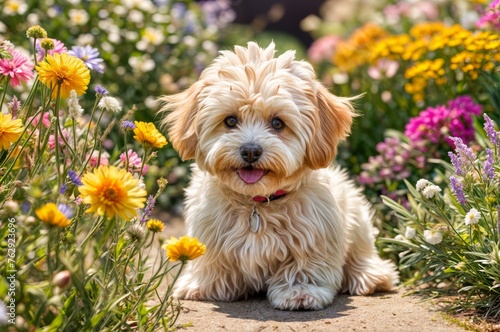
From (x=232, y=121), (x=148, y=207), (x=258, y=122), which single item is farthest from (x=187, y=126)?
(x=148, y=207)

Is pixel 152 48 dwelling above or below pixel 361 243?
above

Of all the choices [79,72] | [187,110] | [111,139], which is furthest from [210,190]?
[111,139]

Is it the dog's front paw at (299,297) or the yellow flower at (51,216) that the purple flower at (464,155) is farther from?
the yellow flower at (51,216)

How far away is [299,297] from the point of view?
4.12 metres

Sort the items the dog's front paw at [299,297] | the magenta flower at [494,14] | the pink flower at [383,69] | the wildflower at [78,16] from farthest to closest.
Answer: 1. the pink flower at [383,69]
2. the wildflower at [78,16]
3. the magenta flower at [494,14]
4. the dog's front paw at [299,297]

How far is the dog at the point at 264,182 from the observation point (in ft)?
A: 13.2

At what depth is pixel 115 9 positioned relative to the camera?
7.25 m

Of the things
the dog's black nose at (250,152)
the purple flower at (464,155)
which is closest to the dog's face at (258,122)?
the dog's black nose at (250,152)

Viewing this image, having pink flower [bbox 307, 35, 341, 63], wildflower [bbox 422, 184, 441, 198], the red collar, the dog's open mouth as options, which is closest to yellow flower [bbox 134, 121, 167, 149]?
the dog's open mouth

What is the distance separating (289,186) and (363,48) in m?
3.77

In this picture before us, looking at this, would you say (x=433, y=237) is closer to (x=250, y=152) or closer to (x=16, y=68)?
(x=250, y=152)

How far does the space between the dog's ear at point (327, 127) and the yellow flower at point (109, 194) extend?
1.46 meters

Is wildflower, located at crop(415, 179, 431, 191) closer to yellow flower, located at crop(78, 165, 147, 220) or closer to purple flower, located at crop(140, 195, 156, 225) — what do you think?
purple flower, located at crop(140, 195, 156, 225)

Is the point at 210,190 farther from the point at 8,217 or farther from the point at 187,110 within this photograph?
the point at 8,217
